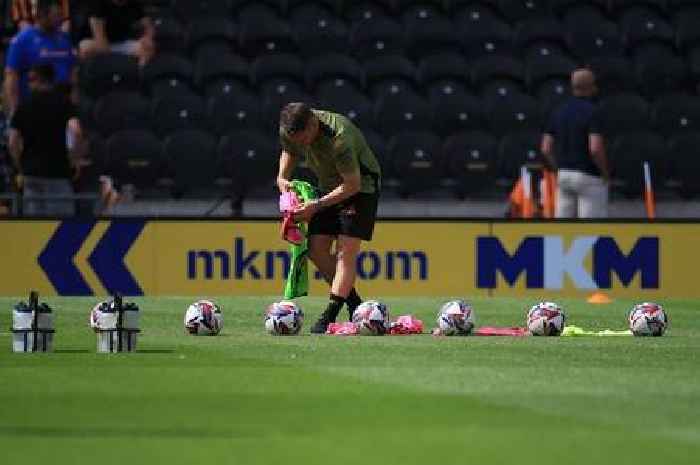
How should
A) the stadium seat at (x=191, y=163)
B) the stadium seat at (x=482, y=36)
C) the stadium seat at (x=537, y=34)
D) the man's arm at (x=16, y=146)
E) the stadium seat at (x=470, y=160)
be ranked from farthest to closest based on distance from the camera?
1. the stadium seat at (x=537, y=34)
2. the stadium seat at (x=482, y=36)
3. the stadium seat at (x=470, y=160)
4. the stadium seat at (x=191, y=163)
5. the man's arm at (x=16, y=146)

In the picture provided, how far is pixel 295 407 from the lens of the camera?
10844 mm

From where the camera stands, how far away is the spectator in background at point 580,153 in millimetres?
24702

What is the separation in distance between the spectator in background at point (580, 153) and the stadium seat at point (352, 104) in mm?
3519

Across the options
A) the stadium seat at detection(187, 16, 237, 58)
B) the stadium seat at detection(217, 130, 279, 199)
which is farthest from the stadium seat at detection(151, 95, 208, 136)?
the stadium seat at detection(187, 16, 237, 58)

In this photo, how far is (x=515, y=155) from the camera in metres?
27.6

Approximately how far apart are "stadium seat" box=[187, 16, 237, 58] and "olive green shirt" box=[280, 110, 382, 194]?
39.4 feet

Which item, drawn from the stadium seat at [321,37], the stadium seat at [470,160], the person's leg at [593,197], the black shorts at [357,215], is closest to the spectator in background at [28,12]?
the stadium seat at [321,37]

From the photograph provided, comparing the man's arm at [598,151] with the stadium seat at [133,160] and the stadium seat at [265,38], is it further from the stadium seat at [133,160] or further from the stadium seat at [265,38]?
the stadium seat at [265,38]

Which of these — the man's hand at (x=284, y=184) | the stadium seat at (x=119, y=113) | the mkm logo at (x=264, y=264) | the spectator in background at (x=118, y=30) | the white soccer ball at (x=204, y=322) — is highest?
the spectator in background at (x=118, y=30)

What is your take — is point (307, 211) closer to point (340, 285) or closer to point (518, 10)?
point (340, 285)

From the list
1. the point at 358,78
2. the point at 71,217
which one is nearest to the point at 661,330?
the point at 71,217

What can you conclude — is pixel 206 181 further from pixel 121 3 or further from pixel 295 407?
pixel 295 407

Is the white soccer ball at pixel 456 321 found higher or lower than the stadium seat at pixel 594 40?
lower

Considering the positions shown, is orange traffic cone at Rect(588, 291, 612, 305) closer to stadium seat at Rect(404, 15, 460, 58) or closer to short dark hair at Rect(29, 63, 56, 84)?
stadium seat at Rect(404, 15, 460, 58)
